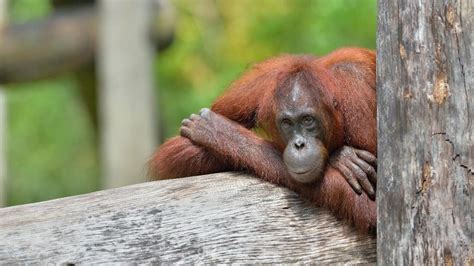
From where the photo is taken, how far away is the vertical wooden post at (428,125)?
9.26 feet

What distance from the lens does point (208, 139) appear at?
11.8ft

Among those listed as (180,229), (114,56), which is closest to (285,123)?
(180,229)

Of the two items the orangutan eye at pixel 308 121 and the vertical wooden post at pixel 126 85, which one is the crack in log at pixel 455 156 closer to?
the orangutan eye at pixel 308 121

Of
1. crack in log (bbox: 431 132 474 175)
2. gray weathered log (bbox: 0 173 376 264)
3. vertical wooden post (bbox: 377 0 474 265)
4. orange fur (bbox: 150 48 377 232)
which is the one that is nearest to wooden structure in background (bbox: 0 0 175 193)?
orange fur (bbox: 150 48 377 232)

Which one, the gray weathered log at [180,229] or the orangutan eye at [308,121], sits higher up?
the orangutan eye at [308,121]

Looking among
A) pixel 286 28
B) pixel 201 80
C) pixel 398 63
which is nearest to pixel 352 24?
pixel 286 28

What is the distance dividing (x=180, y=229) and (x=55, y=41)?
16.3 ft

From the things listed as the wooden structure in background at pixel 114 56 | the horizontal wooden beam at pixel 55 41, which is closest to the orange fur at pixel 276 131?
the wooden structure in background at pixel 114 56

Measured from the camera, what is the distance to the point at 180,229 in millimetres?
3072

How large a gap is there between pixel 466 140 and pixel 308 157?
61 cm

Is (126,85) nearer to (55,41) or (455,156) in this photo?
(55,41)

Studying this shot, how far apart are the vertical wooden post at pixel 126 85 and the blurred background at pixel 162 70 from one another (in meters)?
0.20

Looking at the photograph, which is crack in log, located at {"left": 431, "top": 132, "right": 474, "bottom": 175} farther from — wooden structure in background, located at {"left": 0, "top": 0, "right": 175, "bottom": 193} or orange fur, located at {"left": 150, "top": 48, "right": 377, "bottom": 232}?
wooden structure in background, located at {"left": 0, "top": 0, "right": 175, "bottom": 193}

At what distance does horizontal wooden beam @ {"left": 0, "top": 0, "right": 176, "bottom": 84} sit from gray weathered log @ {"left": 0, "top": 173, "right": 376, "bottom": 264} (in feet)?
14.9
